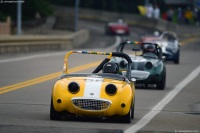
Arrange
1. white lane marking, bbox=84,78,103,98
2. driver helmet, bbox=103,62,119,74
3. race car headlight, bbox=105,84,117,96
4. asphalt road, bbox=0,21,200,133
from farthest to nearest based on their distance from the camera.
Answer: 1. driver helmet, bbox=103,62,119,74
2. race car headlight, bbox=105,84,117,96
3. white lane marking, bbox=84,78,103,98
4. asphalt road, bbox=0,21,200,133

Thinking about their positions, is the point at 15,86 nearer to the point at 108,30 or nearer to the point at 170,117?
the point at 170,117

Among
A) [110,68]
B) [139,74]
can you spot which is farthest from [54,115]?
[139,74]

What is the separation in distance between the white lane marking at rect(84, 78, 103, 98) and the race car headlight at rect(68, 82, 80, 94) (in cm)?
13

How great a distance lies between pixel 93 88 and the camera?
13.4m

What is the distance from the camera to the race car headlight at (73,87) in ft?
43.9

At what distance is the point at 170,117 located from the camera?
14.7m

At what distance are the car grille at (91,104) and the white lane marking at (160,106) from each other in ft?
1.93

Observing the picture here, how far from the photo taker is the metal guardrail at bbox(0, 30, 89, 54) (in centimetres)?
4070

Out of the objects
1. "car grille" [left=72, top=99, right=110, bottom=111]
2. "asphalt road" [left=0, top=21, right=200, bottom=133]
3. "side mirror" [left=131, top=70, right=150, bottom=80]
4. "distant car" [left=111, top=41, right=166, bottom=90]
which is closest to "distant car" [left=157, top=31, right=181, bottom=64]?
"asphalt road" [left=0, top=21, right=200, bottom=133]

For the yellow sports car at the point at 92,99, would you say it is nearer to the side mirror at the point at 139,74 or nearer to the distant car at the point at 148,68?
the distant car at the point at 148,68

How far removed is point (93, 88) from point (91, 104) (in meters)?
0.34

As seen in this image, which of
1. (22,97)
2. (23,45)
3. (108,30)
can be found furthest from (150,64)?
(108,30)

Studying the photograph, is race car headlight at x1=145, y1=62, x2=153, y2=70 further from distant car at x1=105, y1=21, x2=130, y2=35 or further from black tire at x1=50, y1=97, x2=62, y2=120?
distant car at x1=105, y1=21, x2=130, y2=35

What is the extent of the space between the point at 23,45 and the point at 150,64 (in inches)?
852
